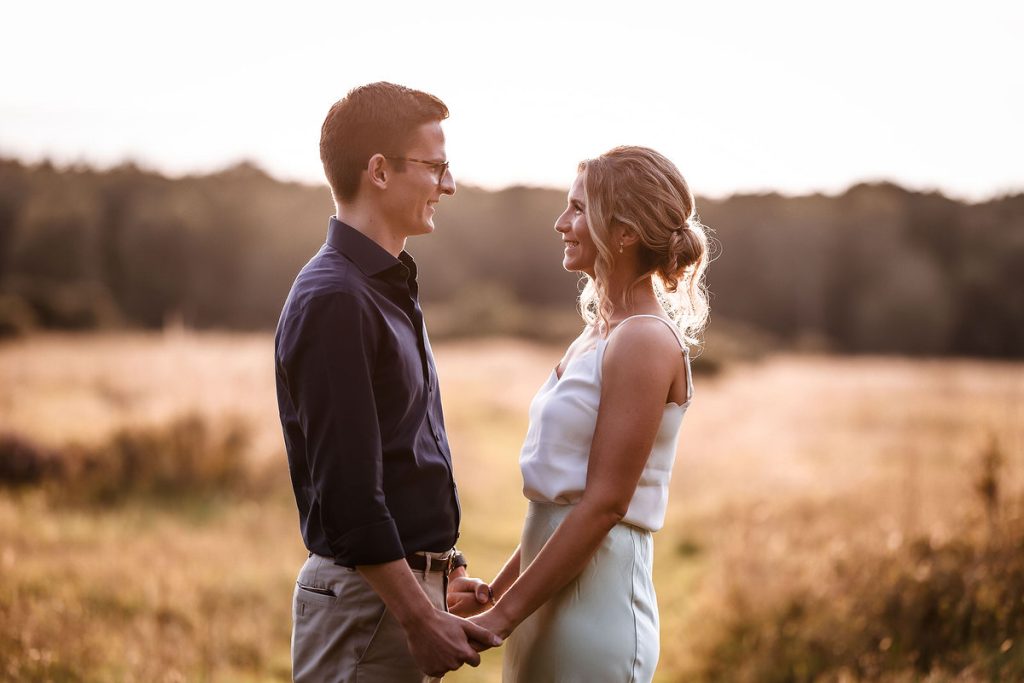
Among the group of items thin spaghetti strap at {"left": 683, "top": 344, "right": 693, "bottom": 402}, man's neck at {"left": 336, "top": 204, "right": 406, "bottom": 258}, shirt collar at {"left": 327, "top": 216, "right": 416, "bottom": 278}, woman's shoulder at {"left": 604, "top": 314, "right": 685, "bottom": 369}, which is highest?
man's neck at {"left": 336, "top": 204, "right": 406, "bottom": 258}

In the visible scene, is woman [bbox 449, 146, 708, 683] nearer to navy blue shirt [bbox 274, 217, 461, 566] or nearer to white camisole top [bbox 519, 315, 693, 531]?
white camisole top [bbox 519, 315, 693, 531]

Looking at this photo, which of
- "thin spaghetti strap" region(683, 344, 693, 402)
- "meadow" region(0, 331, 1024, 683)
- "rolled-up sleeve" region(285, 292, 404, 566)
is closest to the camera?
"rolled-up sleeve" region(285, 292, 404, 566)

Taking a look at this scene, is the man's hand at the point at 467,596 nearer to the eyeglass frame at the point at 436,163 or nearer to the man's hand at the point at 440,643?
the man's hand at the point at 440,643

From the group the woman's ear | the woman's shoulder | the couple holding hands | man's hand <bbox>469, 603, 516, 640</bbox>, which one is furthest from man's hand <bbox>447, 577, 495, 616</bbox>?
the woman's ear

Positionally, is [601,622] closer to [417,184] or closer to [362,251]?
[362,251]

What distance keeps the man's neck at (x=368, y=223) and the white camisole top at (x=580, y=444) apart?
0.61 metres

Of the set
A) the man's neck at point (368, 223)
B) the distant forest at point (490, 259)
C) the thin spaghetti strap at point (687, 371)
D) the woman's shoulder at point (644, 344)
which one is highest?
the man's neck at point (368, 223)

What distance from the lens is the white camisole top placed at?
2436 mm

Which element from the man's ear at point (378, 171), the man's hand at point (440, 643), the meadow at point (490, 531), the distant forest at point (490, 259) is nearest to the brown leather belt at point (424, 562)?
the man's hand at point (440, 643)

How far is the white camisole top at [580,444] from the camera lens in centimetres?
244

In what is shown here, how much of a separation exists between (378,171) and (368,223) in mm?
145

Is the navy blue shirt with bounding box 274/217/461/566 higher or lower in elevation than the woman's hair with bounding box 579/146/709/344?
lower

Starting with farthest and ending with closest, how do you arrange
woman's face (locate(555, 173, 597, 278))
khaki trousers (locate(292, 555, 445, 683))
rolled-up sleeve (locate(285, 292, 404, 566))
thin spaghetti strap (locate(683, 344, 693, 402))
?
woman's face (locate(555, 173, 597, 278)), thin spaghetti strap (locate(683, 344, 693, 402)), khaki trousers (locate(292, 555, 445, 683)), rolled-up sleeve (locate(285, 292, 404, 566))

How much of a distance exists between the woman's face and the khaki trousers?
103 centimetres
